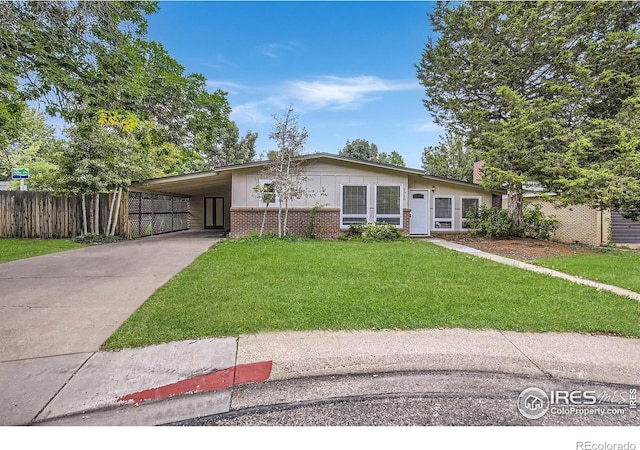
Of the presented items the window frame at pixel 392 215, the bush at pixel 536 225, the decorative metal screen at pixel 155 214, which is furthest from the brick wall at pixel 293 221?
the bush at pixel 536 225

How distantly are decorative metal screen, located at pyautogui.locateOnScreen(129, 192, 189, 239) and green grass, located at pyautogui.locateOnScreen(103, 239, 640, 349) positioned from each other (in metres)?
8.51

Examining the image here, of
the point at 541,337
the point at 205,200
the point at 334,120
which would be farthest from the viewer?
the point at 205,200

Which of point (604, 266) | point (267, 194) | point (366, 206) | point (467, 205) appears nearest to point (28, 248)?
point (267, 194)

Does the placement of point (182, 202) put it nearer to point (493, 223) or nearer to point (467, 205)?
point (467, 205)

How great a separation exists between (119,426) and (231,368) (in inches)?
33.1

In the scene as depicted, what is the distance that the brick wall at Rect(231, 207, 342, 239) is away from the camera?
12.4m

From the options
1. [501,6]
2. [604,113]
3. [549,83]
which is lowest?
[604,113]

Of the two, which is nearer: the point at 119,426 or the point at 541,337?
the point at 119,426

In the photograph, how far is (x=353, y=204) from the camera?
42.5 ft

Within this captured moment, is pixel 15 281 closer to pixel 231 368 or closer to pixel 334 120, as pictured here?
pixel 231 368

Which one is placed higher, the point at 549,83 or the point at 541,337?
the point at 549,83

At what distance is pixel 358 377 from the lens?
270 centimetres
